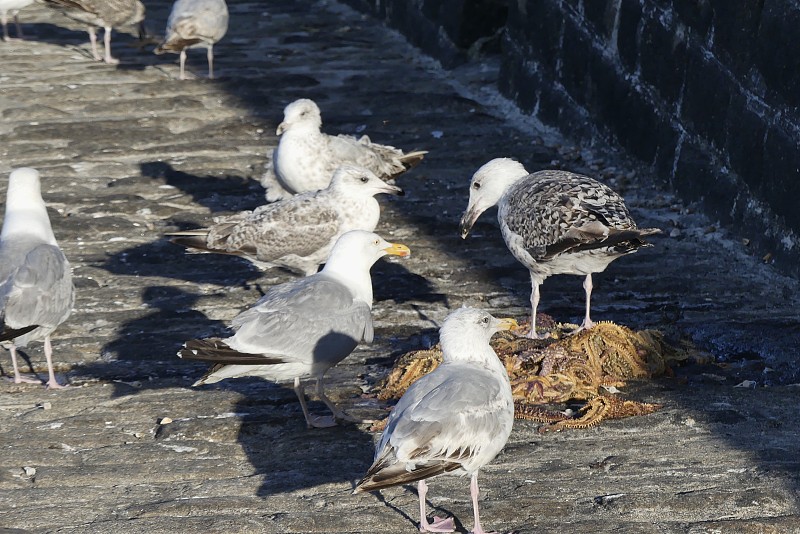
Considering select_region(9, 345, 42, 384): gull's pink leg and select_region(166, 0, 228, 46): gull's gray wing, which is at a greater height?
select_region(166, 0, 228, 46): gull's gray wing

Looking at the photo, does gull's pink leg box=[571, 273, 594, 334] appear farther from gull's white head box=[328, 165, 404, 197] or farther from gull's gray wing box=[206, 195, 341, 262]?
gull's gray wing box=[206, 195, 341, 262]

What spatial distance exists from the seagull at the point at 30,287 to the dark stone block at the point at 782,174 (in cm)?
370

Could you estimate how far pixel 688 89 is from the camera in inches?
297

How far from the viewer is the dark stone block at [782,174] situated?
639cm

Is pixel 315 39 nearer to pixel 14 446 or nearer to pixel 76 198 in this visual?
pixel 76 198

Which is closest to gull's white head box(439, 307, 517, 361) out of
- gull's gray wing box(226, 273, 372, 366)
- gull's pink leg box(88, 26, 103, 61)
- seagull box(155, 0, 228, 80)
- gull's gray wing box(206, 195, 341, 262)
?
gull's gray wing box(226, 273, 372, 366)

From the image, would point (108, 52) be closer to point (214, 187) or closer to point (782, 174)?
point (214, 187)

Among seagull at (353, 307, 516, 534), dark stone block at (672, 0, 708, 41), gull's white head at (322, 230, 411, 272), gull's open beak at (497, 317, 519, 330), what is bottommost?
gull's white head at (322, 230, 411, 272)

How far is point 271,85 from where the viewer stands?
10.6 metres

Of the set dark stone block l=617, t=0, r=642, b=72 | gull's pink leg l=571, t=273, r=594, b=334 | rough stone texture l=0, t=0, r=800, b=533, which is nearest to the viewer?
rough stone texture l=0, t=0, r=800, b=533

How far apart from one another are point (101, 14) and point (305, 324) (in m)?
7.21

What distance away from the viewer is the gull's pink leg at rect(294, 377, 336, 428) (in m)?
4.94

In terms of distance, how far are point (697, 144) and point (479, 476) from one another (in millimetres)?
3775

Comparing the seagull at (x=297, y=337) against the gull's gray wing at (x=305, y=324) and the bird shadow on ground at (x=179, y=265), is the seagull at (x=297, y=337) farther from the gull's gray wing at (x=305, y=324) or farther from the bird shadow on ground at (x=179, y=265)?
the bird shadow on ground at (x=179, y=265)
